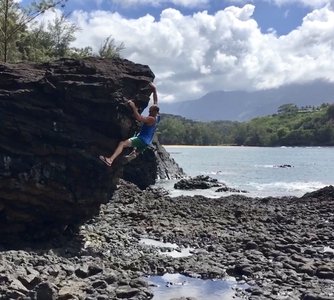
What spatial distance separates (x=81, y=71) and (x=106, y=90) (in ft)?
5.42

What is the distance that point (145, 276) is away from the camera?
20281 millimetres

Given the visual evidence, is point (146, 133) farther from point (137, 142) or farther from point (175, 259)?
point (175, 259)

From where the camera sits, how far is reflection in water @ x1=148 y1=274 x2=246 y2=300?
59.7 ft

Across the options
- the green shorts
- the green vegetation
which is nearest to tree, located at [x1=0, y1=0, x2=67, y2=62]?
the green vegetation

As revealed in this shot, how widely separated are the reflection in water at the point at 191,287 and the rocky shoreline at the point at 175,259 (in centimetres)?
42

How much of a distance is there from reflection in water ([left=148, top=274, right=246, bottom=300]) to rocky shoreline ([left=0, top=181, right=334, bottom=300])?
16.4 inches

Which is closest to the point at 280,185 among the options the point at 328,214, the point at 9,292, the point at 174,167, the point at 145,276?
the point at 174,167

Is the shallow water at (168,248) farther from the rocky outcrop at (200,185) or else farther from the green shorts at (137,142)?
the rocky outcrop at (200,185)

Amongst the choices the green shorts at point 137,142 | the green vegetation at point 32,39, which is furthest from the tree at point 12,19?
the green shorts at point 137,142

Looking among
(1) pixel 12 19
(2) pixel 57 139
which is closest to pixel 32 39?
(1) pixel 12 19

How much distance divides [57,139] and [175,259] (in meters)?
7.50

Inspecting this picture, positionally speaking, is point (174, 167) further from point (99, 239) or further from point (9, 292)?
point (9, 292)

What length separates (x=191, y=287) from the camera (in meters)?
19.2

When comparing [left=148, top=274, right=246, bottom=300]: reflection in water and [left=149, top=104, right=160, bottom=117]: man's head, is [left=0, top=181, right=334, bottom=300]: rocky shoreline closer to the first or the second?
[left=148, top=274, right=246, bottom=300]: reflection in water
